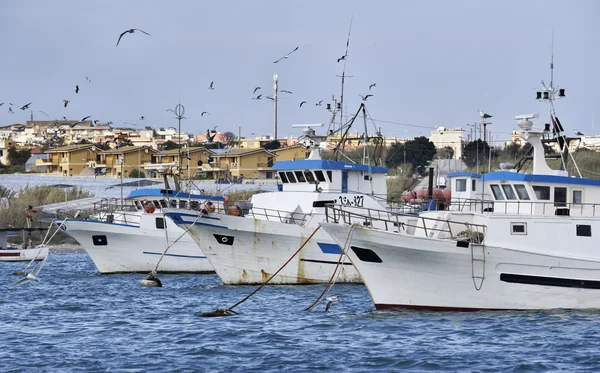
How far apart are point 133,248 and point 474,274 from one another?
22.2 m

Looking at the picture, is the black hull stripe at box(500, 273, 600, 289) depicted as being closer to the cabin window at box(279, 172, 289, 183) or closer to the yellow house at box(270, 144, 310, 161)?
the cabin window at box(279, 172, 289, 183)

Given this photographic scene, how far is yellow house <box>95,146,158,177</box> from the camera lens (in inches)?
4183

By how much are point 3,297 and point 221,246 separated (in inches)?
306

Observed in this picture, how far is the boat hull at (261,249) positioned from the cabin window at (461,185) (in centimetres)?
565

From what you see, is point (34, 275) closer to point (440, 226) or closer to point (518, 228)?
point (440, 226)

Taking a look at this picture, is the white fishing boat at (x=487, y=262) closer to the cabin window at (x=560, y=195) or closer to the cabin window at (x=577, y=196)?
the cabin window at (x=560, y=195)

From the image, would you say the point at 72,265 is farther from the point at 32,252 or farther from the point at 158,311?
the point at 158,311

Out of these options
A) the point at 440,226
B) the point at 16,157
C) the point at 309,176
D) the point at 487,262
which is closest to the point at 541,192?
the point at 440,226

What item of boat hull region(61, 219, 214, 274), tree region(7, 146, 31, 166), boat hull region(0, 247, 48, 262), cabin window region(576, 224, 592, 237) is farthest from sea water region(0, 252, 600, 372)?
tree region(7, 146, 31, 166)

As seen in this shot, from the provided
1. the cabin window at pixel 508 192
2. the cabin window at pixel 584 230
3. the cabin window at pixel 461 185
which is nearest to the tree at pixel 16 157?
the cabin window at pixel 461 185

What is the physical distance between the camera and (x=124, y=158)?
10650 cm

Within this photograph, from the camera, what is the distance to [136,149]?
345 feet

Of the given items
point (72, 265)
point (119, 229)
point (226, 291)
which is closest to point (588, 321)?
point (226, 291)

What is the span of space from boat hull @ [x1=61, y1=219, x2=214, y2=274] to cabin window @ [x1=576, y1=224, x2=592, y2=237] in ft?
70.3
